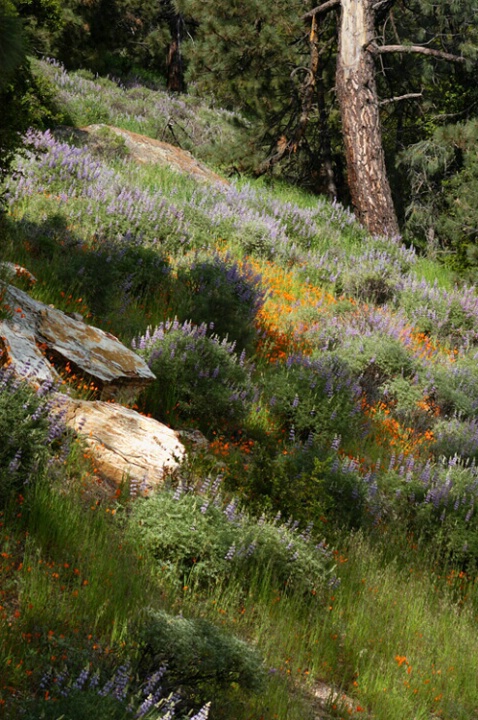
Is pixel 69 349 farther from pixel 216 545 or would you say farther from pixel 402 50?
pixel 402 50

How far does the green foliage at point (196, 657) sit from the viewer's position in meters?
2.80

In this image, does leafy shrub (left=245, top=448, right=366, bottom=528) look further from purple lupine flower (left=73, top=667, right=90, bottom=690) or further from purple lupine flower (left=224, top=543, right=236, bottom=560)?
purple lupine flower (left=73, top=667, right=90, bottom=690)

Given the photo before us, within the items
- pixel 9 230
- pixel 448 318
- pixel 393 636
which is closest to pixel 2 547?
pixel 393 636

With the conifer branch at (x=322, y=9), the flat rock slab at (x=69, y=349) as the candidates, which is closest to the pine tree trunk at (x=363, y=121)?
the conifer branch at (x=322, y=9)

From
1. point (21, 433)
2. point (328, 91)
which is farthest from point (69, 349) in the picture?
point (328, 91)

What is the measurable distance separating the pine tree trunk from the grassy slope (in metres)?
0.63

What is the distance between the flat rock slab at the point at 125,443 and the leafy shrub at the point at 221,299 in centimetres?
245

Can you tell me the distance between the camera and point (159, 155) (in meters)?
14.1

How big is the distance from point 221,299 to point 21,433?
4274 millimetres

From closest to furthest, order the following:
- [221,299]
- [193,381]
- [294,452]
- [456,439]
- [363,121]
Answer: [294,452] → [193,381] → [456,439] → [221,299] → [363,121]

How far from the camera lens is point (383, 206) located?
47.4ft

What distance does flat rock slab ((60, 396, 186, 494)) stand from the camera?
4387 mm

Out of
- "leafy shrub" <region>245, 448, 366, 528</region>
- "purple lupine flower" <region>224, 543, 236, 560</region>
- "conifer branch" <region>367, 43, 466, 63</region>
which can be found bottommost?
"leafy shrub" <region>245, 448, 366, 528</region>

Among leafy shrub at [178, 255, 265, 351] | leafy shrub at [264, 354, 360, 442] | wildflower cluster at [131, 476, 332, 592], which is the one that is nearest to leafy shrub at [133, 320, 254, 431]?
leafy shrub at [264, 354, 360, 442]
